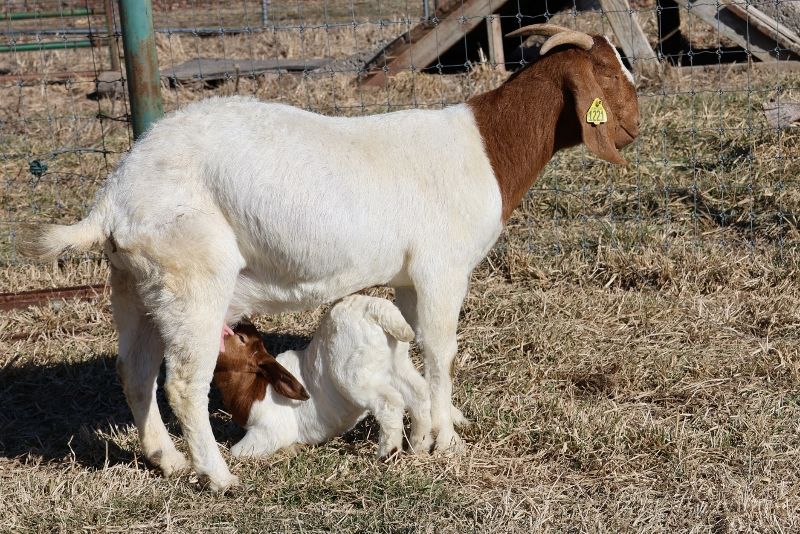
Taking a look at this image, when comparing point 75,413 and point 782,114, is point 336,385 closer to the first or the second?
point 75,413

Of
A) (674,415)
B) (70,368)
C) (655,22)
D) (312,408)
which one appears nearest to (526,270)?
(674,415)

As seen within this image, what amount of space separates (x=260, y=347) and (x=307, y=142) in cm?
94

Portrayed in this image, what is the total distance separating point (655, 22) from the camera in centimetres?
1106

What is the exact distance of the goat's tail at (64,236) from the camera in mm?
3836

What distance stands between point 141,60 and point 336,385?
2208mm

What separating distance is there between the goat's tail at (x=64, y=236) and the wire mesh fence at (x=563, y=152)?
208cm

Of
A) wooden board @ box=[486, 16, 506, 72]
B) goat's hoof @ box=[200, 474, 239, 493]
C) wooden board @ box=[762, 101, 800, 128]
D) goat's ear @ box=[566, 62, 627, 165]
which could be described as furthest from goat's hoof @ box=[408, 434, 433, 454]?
wooden board @ box=[486, 16, 506, 72]

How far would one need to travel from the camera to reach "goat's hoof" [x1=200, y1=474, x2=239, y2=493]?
4.00m

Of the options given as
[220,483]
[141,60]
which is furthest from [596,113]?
[141,60]

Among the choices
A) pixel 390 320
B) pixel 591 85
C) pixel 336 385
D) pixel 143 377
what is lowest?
pixel 336 385

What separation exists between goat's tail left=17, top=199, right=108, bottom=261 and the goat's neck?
5.40 ft

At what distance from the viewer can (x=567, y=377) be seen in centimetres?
500

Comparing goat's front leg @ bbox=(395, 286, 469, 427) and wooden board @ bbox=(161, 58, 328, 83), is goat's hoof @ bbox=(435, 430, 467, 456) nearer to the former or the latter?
goat's front leg @ bbox=(395, 286, 469, 427)

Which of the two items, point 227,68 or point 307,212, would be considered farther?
point 227,68
